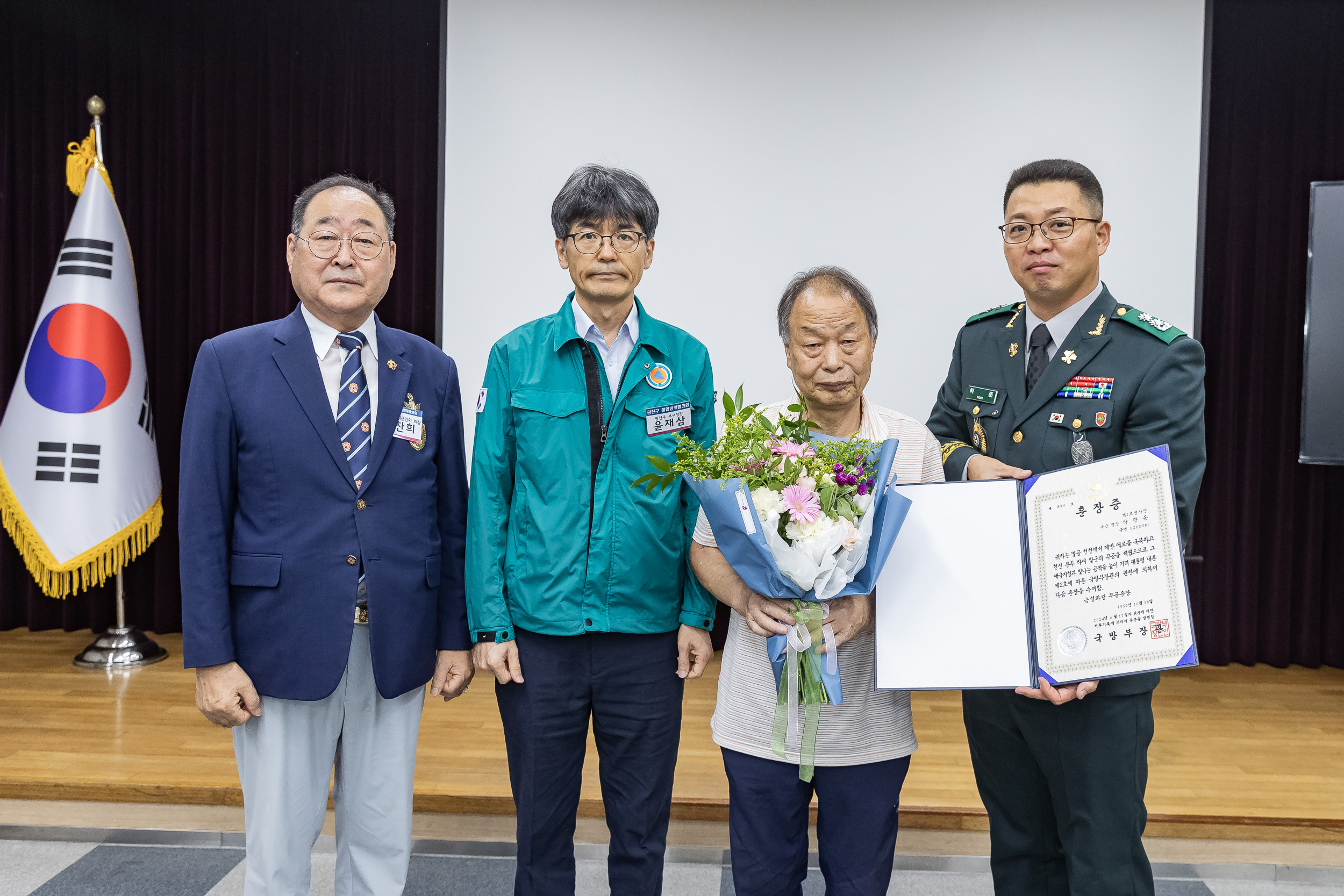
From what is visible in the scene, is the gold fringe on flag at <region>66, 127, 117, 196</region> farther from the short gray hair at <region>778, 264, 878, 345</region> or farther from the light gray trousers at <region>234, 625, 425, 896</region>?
the short gray hair at <region>778, 264, 878, 345</region>

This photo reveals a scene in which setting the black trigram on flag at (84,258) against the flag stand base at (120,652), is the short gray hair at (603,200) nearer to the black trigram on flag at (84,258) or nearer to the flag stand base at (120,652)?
the black trigram on flag at (84,258)

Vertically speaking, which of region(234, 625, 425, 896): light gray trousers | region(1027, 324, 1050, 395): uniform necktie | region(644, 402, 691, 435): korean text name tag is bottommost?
region(234, 625, 425, 896): light gray trousers

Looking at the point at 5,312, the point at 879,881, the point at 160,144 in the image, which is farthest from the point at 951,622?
the point at 5,312

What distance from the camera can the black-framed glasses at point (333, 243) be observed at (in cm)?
157

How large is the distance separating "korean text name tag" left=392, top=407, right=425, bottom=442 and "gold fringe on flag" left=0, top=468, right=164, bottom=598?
2.71 m

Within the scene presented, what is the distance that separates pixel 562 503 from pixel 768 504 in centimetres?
49

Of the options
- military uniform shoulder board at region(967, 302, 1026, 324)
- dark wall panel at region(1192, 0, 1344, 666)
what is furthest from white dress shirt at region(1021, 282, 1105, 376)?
dark wall panel at region(1192, 0, 1344, 666)

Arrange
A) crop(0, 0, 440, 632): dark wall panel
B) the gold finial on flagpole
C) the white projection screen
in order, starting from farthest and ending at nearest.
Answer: crop(0, 0, 440, 632): dark wall panel
the gold finial on flagpole
the white projection screen

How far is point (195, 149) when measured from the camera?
4.07 m

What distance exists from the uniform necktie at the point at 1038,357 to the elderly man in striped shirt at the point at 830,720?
1.06 feet

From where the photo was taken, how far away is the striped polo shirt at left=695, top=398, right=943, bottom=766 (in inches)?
57.4

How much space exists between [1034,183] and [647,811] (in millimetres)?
1460

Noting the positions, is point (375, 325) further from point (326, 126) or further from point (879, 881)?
point (326, 126)

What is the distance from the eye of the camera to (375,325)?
171cm
